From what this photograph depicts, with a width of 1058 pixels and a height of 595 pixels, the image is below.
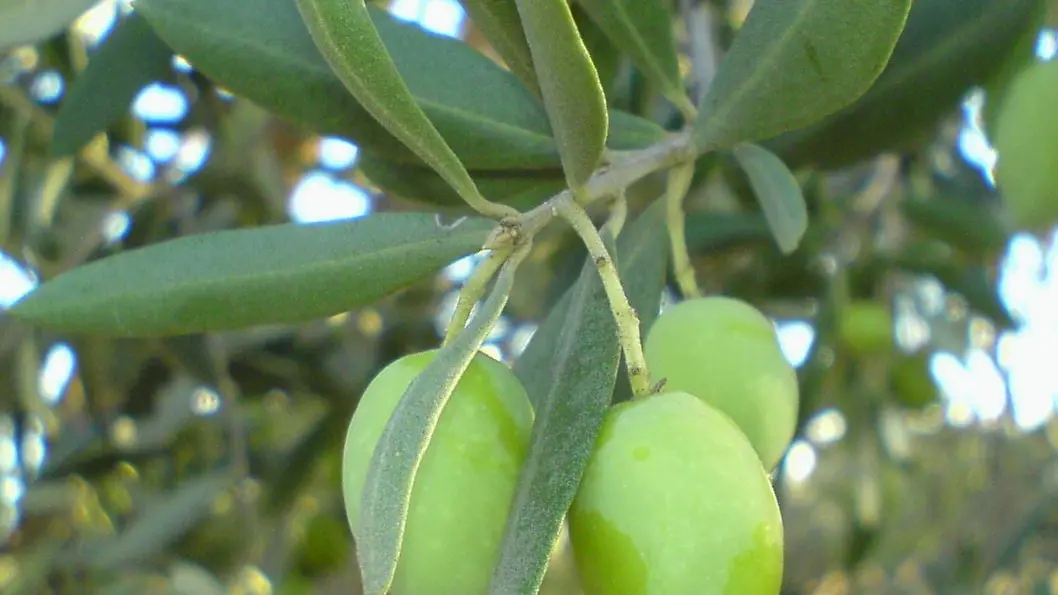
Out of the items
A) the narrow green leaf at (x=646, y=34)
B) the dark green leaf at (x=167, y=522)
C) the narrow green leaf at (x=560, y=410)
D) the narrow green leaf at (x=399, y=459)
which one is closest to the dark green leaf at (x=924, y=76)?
the narrow green leaf at (x=646, y=34)

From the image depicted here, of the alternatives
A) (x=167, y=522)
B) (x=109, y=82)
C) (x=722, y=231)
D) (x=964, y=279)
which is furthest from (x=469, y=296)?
(x=167, y=522)

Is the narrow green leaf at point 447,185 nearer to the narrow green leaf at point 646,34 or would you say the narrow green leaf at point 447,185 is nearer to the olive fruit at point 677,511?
the narrow green leaf at point 646,34

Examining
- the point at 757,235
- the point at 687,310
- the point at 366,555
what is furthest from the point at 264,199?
the point at 366,555

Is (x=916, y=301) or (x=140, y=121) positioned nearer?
(x=140, y=121)

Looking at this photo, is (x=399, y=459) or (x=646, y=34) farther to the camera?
(x=646, y=34)

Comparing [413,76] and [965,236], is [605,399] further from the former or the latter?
[965,236]

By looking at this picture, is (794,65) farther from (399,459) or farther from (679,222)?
(399,459)
